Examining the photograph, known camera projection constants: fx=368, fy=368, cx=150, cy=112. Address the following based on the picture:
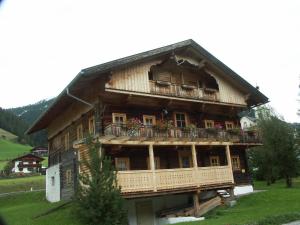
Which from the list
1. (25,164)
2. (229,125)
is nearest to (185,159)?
(229,125)

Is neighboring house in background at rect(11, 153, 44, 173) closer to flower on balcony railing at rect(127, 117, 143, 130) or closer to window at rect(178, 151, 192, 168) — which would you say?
window at rect(178, 151, 192, 168)

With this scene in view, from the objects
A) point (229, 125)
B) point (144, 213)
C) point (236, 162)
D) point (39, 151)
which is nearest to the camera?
point (144, 213)

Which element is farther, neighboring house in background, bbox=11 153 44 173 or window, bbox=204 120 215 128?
neighboring house in background, bbox=11 153 44 173

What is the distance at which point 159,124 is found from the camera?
21469 millimetres

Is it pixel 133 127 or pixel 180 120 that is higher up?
pixel 180 120

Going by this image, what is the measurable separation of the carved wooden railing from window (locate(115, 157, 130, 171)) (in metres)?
2.78

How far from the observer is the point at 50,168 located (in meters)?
33.2

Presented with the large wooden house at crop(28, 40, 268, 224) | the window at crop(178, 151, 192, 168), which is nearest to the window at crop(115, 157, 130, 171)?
the large wooden house at crop(28, 40, 268, 224)

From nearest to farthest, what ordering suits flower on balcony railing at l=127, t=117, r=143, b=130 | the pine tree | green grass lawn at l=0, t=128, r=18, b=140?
the pine tree < flower on balcony railing at l=127, t=117, r=143, b=130 < green grass lawn at l=0, t=128, r=18, b=140

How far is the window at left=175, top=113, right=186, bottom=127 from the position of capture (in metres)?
25.9

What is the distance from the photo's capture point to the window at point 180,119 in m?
25.9

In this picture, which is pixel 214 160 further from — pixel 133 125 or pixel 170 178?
pixel 133 125

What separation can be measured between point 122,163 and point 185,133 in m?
4.30

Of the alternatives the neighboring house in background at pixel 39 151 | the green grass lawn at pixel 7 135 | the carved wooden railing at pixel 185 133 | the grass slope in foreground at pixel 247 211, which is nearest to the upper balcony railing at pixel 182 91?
→ the carved wooden railing at pixel 185 133
